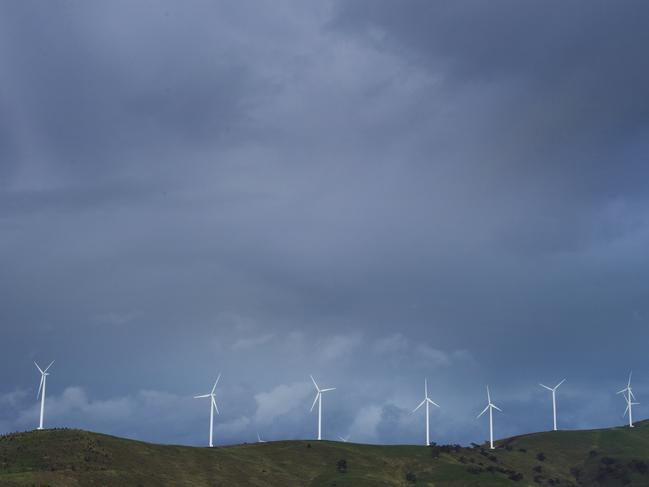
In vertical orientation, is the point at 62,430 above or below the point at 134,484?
above

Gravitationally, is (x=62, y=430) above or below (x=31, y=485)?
above

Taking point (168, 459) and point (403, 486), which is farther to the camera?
point (403, 486)

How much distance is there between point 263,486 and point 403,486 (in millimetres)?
40158

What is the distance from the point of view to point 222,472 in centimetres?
18175

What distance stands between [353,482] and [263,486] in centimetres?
2312

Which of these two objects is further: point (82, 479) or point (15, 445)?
point (15, 445)

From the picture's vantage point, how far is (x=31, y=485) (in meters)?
135

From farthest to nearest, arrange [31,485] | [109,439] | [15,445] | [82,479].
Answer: [109,439] < [15,445] < [82,479] < [31,485]

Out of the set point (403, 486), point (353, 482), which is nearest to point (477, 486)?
point (403, 486)

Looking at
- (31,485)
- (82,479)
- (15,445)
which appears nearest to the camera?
(31,485)

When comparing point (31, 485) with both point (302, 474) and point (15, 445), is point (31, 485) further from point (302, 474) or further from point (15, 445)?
point (302, 474)

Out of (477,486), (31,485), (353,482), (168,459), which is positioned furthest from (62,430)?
→ (477,486)

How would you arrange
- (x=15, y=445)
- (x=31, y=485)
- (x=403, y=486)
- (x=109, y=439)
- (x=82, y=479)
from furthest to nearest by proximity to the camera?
(x=403, y=486)
(x=109, y=439)
(x=15, y=445)
(x=82, y=479)
(x=31, y=485)

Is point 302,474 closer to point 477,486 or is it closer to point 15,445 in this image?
point 477,486
